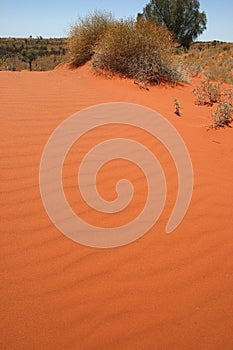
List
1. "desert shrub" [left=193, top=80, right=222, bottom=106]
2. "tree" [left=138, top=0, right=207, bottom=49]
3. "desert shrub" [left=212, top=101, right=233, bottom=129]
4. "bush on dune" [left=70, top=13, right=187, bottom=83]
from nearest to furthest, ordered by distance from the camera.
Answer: "desert shrub" [left=212, top=101, right=233, bottom=129] < "desert shrub" [left=193, top=80, right=222, bottom=106] < "bush on dune" [left=70, top=13, right=187, bottom=83] < "tree" [left=138, top=0, right=207, bottom=49]

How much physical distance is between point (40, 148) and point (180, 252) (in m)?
2.22

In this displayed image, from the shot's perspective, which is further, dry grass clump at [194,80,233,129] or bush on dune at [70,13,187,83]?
bush on dune at [70,13,187,83]

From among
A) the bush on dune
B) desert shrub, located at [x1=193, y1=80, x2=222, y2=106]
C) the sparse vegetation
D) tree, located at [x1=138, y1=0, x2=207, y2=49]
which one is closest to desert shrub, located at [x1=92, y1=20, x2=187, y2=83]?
the bush on dune

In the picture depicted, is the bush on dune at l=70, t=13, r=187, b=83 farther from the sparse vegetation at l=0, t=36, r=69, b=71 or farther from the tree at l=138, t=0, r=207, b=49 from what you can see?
the tree at l=138, t=0, r=207, b=49

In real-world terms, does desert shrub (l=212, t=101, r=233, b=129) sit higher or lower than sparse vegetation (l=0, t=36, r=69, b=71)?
lower

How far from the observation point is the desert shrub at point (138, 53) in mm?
8523

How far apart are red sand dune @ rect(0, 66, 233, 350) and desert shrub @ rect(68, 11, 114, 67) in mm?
7183

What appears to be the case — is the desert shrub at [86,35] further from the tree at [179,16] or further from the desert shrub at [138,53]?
the tree at [179,16]

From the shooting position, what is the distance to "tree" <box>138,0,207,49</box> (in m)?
22.3

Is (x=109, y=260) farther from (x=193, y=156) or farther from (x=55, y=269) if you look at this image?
(x=193, y=156)

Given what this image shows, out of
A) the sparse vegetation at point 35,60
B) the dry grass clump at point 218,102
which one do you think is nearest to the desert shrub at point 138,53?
the dry grass clump at point 218,102

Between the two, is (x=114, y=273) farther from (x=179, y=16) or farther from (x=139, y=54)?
(x=179, y=16)

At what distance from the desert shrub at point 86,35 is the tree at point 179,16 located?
43.1 ft

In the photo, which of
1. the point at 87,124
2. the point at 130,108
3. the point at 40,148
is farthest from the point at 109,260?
the point at 130,108
